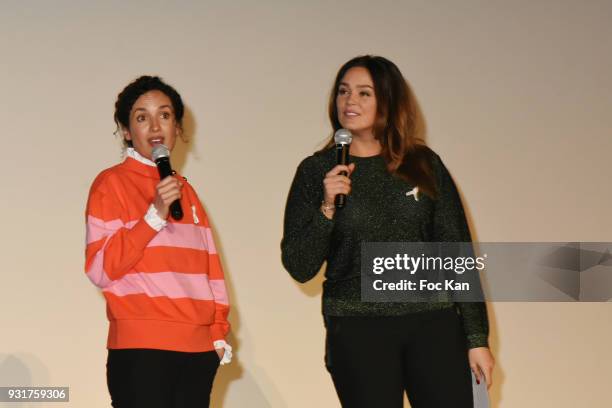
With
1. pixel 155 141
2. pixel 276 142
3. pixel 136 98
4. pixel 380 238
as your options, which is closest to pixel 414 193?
pixel 380 238

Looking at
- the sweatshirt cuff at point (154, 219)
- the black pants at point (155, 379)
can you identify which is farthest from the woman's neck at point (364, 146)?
the black pants at point (155, 379)

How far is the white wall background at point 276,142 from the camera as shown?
10.5ft

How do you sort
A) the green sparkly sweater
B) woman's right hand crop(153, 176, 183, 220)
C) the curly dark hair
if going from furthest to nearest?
1. the curly dark hair
2. the green sparkly sweater
3. woman's right hand crop(153, 176, 183, 220)

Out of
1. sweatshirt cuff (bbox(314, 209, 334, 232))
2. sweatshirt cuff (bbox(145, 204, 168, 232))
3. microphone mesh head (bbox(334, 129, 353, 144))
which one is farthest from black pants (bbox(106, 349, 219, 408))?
microphone mesh head (bbox(334, 129, 353, 144))

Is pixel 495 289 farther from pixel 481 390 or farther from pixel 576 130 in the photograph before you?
pixel 481 390

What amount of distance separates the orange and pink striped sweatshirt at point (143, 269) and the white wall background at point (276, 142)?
40.0 inches

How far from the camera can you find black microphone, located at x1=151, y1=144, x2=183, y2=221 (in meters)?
2.10

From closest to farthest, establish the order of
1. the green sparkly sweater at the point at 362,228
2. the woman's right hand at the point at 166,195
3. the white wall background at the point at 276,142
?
the woman's right hand at the point at 166,195 → the green sparkly sweater at the point at 362,228 → the white wall background at the point at 276,142

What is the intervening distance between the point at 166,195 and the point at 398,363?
0.72m

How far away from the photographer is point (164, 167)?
217 cm

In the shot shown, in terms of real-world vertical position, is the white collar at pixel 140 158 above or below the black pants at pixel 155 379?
above

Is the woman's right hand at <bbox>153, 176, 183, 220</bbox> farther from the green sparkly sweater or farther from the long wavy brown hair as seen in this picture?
the long wavy brown hair

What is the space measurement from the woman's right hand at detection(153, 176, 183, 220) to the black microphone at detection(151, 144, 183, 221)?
2cm

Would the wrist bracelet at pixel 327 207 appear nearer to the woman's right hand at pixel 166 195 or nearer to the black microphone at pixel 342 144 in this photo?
the black microphone at pixel 342 144
